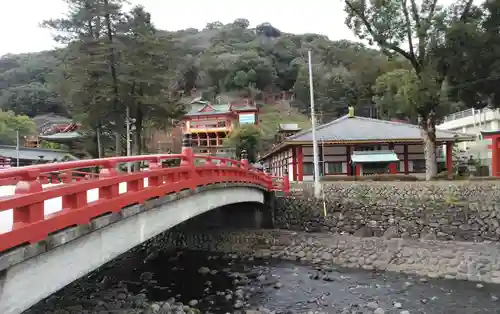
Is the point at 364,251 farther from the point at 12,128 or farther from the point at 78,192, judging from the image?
the point at 12,128

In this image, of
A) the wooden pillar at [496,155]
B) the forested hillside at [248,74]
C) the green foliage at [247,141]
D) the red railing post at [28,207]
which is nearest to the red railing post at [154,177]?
the red railing post at [28,207]

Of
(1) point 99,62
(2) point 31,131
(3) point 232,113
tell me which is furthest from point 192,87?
(1) point 99,62

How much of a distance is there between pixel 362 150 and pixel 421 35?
9.02m

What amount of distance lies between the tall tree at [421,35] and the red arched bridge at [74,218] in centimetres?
1423

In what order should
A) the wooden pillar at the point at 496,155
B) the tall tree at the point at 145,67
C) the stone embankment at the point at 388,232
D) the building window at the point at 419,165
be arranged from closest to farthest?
the stone embankment at the point at 388,232 → the tall tree at the point at 145,67 → the wooden pillar at the point at 496,155 → the building window at the point at 419,165

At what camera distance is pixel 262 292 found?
37.1 ft

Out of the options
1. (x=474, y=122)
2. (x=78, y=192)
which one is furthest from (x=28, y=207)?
(x=474, y=122)

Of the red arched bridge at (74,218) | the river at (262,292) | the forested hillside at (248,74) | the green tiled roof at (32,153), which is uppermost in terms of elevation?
the forested hillside at (248,74)

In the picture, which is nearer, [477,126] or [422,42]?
[422,42]

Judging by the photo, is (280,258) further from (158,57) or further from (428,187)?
(158,57)

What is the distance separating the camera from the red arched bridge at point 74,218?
472 centimetres

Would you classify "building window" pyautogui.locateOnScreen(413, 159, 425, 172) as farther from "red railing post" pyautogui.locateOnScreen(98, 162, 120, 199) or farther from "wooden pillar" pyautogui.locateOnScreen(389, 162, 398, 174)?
"red railing post" pyautogui.locateOnScreen(98, 162, 120, 199)

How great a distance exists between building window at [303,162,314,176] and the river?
12.6 m

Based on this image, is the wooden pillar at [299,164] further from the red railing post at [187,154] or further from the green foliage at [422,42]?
the red railing post at [187,154]
